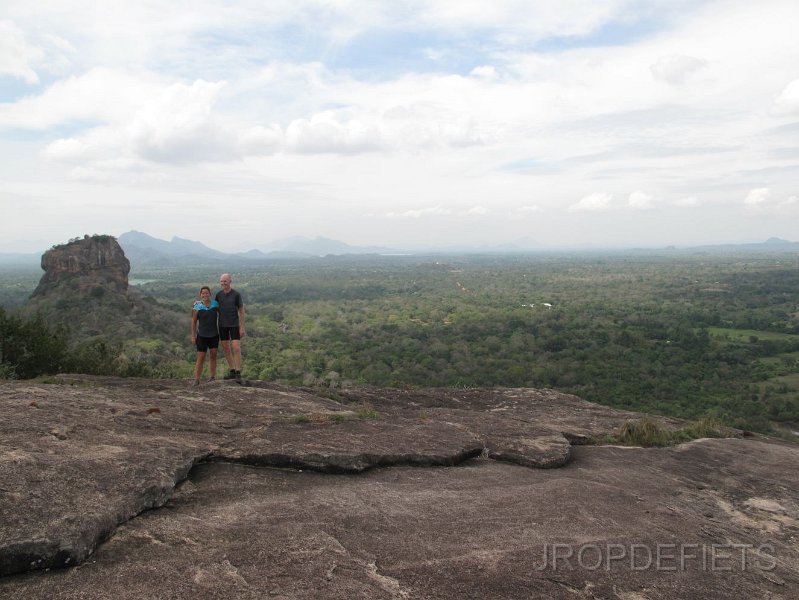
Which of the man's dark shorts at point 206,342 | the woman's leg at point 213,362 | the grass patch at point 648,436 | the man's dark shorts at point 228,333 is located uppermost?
the man's dark shorts at point 228,333

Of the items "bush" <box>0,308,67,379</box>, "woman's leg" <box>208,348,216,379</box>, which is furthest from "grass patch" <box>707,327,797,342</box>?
"bush" <box>0,308,67,379</box>

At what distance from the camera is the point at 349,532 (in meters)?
4.59

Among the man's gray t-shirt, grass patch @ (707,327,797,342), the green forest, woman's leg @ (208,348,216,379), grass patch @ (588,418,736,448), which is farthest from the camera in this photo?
grass patch @ (707,327,797,342)

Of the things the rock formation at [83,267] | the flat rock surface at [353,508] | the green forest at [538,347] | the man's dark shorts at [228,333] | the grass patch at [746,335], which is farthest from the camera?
the grass patch at [746,335]

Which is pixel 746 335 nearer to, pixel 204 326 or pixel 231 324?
pixel 231 324

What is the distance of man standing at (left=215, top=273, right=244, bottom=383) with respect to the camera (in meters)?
9.60

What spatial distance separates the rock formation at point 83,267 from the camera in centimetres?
5322

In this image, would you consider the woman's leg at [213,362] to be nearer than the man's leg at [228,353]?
No

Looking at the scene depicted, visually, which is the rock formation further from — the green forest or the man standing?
the man standing

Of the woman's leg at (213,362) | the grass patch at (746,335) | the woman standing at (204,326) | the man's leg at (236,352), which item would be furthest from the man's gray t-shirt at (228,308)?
the grass patch at (746,335)

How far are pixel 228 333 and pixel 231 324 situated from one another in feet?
0.75

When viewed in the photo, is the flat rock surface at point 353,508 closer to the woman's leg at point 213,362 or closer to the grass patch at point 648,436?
the grass patch at point 648,436

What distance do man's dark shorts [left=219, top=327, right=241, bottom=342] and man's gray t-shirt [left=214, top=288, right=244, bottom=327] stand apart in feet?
0.31

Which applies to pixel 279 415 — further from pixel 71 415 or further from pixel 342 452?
pixel 71 415
